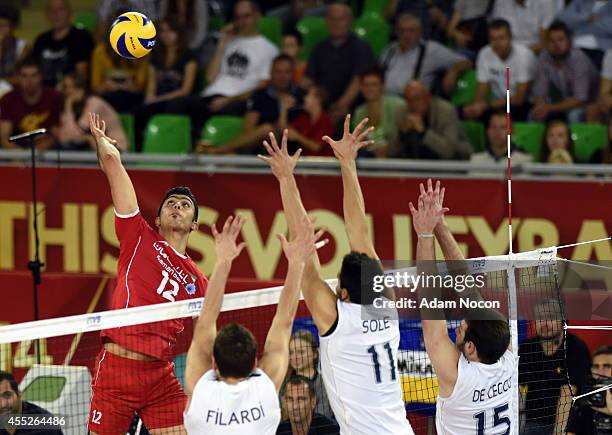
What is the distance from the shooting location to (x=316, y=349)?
11.0m

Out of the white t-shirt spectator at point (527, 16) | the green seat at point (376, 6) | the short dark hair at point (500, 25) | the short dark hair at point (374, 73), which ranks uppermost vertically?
the green seat at point (376, 6)

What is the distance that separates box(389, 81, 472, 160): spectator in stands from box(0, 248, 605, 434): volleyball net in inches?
80.7

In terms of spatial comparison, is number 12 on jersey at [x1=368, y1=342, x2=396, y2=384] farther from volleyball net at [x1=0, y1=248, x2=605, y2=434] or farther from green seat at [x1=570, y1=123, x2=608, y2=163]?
green seat at [x1=570, y1=123, x2=608, y2=163]

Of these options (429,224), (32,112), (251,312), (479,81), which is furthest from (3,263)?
(429,224)

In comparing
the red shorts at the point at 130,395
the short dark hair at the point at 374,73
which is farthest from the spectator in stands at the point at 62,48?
the red shorts at the point at 130,395

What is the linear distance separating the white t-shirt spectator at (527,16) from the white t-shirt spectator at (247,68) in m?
2.79

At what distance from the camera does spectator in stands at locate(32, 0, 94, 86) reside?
16484 mm

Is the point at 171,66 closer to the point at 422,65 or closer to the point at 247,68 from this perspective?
the point at 247,68

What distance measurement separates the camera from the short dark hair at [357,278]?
8.35 meters

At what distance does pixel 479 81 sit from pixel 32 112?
17.3ft

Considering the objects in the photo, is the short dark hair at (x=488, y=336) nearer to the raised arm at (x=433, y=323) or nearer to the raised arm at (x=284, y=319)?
the raised arm at (x=433, y=323)

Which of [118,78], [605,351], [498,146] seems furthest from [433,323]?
[118,78]

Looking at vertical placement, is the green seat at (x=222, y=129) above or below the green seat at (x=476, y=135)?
above

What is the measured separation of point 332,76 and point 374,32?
1.27 m
